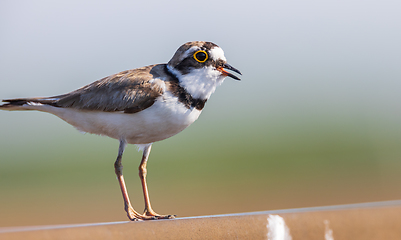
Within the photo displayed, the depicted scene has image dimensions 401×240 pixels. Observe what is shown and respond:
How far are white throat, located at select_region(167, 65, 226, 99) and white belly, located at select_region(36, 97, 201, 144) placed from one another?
0.17 m

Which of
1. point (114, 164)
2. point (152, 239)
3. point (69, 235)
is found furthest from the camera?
point (114, 164)

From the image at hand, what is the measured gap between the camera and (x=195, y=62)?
355 cm

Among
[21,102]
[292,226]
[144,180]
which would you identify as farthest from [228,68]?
[21,102]

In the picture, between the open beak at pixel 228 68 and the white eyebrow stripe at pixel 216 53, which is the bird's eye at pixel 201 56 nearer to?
the white eyebrow stripe at pixel 216 53

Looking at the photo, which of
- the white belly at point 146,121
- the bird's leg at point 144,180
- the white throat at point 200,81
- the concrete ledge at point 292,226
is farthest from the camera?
the bird's leg at point 144,180

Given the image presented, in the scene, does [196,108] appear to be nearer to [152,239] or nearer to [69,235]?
[152,239]

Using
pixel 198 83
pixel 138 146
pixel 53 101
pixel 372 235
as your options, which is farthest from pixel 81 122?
pixel 372 235

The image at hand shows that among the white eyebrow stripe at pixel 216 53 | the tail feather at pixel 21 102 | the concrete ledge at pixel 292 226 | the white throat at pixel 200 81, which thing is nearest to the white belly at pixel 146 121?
the white throat at pixel 200 81

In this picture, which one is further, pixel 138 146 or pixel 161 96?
pixel 138 146

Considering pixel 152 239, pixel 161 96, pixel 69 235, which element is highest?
pixel 161 96

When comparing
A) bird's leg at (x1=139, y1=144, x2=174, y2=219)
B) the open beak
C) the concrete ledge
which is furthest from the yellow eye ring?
the concrete ledge

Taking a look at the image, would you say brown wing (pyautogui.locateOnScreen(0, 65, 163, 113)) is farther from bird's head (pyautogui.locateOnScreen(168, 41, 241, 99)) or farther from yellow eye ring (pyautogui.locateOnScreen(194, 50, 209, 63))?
yellow eye ring (pyautogui.locateOnScreen(194, 50, 209, 63))

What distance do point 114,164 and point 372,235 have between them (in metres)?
2.21

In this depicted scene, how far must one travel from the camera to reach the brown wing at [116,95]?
3.42 metres
